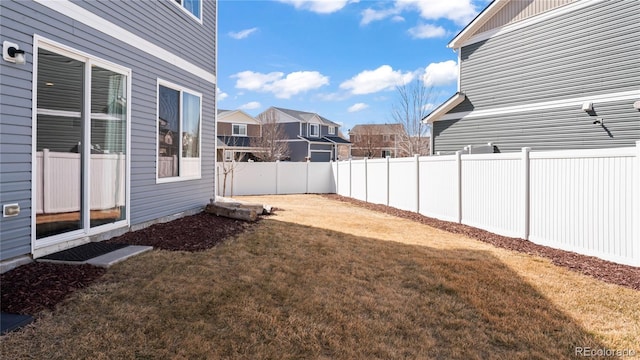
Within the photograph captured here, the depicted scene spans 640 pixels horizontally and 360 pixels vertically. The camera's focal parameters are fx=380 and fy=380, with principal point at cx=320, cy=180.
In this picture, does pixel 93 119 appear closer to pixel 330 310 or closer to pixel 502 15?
pixel 330 310

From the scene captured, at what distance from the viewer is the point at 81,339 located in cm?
281

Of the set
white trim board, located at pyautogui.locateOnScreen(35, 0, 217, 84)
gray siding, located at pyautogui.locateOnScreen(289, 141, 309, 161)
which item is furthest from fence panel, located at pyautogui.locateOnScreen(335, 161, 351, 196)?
gray siding, located at pyautogui.locateOnScreen(289, 141, 309, 161)

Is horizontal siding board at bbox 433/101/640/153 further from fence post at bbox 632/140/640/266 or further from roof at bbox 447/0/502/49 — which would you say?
fence post at bbox 632/140/640/266

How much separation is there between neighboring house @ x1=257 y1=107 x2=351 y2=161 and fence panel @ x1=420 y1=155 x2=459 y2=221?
25.1 m

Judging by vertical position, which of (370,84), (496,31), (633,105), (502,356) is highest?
(370,84)

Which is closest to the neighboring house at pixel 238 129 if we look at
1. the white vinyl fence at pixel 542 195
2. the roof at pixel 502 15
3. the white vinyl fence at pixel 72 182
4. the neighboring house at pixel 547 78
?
the neighboring house at pixel 547 78

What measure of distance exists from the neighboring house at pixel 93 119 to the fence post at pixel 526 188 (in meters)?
6.50

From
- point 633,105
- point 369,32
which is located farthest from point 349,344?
point 369,32

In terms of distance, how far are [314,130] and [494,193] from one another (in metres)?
30.9

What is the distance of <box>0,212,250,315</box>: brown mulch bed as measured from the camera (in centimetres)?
327

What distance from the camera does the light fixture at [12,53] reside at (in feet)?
12.6

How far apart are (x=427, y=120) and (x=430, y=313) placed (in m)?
12.2

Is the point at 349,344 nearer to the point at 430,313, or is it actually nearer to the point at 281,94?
the point at 430,313

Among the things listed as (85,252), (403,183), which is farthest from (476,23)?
(85,252)
